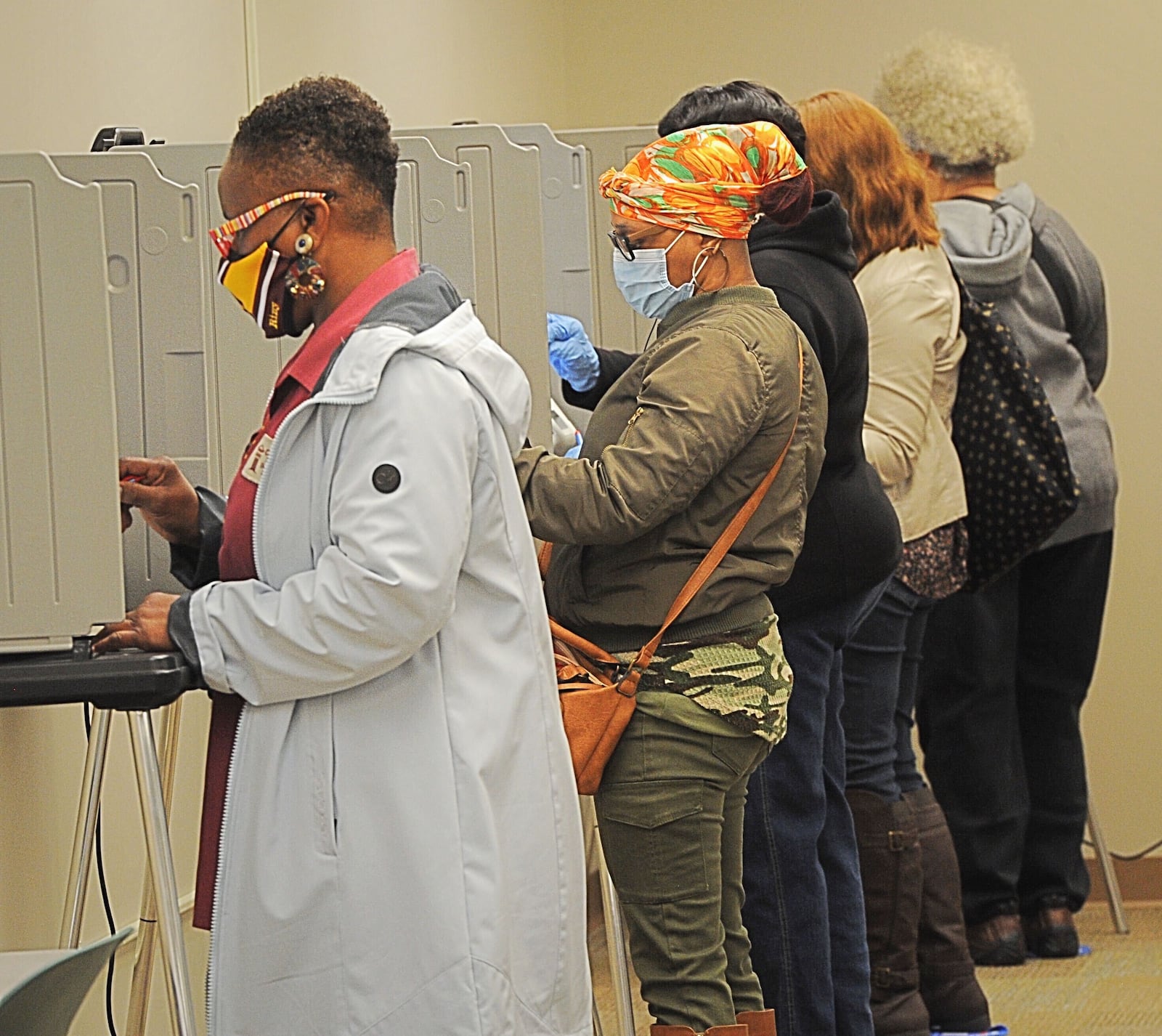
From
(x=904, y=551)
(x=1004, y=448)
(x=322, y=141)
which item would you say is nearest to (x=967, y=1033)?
(x=904, y=551)

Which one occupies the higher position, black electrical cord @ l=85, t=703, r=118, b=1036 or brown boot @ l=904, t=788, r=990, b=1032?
black electrical cord @ l=85, t=703, r=118, b=1036

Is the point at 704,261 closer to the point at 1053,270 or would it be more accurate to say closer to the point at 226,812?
the point at 226,812

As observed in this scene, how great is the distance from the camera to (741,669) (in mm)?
1818

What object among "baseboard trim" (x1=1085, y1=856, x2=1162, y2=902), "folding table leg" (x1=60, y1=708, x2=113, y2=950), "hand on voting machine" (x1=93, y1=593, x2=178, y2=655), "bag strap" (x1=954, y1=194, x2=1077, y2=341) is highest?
"bag strap" (x1=954, y1=194, x2=1077, y2=341)

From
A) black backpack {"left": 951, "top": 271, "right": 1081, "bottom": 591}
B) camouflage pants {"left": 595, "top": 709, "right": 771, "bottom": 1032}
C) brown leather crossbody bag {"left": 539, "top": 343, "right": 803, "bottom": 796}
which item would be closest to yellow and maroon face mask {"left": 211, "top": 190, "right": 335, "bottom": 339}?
brown leather crossbody bag {"left": 539, "top": 343, "right": 803, "bottom": 796}

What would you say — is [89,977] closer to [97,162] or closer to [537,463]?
[537,463]

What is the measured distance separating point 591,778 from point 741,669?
0.19 metres

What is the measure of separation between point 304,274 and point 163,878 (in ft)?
1.71

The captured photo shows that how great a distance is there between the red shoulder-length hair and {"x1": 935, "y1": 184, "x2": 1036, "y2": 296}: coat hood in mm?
569

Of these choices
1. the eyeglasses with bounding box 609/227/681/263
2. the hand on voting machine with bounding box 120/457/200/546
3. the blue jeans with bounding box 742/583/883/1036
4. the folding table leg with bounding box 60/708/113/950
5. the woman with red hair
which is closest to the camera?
the hand on voting machine with bounding box 120/457/200/546

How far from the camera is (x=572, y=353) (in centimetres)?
220

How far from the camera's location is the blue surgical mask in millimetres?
1877

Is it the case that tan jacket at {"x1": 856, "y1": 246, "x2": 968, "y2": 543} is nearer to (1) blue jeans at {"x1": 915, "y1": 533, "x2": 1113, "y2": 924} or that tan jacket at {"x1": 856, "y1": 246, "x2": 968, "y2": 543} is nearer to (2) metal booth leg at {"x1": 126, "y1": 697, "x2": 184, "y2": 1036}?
(1) blue jeans at {"x1": 915, "y1": 533, "x2": 1113, "y2": 924}

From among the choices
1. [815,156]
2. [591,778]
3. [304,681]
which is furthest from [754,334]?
[815,156]
